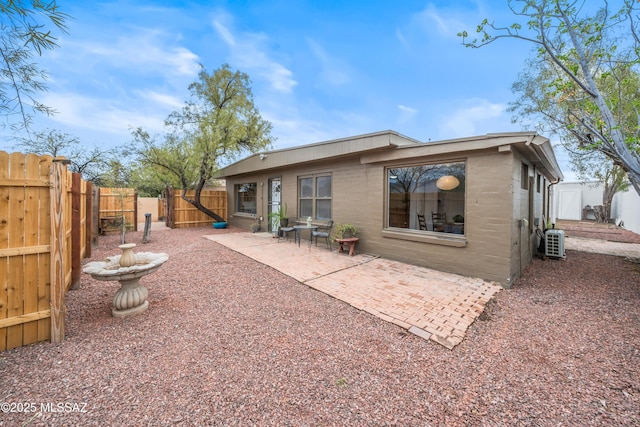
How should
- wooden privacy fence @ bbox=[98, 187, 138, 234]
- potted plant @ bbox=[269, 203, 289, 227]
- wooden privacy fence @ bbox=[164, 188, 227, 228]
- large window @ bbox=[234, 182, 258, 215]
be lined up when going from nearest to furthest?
potted plant @ bbox=[269, 203, 289, 227] < wooden privacy fence @ bbox=[98, 187, 138, 234] < large window @ bbox=[234, 182, 258, 215] < wooden privacy fence @ bbox=[164, 188, 227, 228]

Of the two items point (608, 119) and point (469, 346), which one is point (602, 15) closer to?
point (608, 119)

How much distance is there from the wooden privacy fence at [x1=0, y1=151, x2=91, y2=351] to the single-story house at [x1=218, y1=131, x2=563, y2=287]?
5323 millimetres

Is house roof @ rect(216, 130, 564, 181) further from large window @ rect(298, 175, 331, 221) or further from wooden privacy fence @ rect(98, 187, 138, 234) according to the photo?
wooden privacy fence @ rect(98, 187, 138, 234)

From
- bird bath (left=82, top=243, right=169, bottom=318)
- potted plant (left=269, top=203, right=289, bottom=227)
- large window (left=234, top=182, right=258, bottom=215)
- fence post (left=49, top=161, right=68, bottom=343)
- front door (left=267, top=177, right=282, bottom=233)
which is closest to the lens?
fence post (left=49, top=161, right=68, bottom=343)

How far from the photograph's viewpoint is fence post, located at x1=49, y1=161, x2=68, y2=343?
2490 millimetres

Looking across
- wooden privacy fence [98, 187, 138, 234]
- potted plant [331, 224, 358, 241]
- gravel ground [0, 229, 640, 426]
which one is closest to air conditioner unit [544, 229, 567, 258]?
gravel ground [0, 229, 640, 426]

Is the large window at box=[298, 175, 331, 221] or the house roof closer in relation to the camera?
the house roof

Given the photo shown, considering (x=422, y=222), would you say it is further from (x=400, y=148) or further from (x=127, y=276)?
(x=127, y=276)

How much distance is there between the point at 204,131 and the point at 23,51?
28.5ft

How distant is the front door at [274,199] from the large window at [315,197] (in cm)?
136

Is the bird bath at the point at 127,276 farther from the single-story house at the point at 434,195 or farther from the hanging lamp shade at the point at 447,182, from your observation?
the hanging lamp shade at the point at 447,182

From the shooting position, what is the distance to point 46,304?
2.50 m

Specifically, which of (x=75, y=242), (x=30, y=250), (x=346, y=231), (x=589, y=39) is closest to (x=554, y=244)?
(x=589, y=39)

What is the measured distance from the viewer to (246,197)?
1176 centimetres
